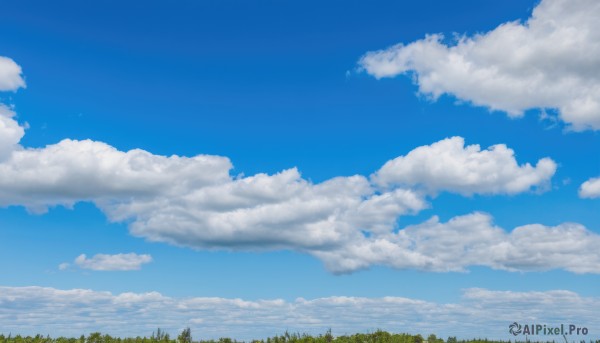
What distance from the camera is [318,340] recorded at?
118 ft

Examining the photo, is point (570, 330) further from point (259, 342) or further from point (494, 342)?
point (259, 342)

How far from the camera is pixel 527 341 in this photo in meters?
39.3

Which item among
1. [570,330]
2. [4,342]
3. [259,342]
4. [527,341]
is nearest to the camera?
[4,342]

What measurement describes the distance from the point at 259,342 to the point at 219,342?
113 inches

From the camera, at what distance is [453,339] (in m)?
40.0

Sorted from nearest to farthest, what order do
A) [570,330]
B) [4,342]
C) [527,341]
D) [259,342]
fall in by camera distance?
[4,342], [259,342], [527,341], [570,330]

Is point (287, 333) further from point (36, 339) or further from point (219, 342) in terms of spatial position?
point (36, 339)

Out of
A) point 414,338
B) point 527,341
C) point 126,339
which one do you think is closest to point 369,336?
point 414,338

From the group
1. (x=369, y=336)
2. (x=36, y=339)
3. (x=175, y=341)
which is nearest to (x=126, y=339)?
(x=175, y=341)

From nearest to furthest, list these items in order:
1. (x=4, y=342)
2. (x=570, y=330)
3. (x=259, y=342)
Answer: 1. (x=4, y=342)
2. (x=259, y=342)
3. (x=570, y=330)

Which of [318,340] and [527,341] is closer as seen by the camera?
[318,340]

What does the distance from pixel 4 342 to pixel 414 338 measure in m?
26.7

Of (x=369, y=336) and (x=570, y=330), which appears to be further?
(x=570, y=330)

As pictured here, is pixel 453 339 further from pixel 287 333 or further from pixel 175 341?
pixel 175 341
